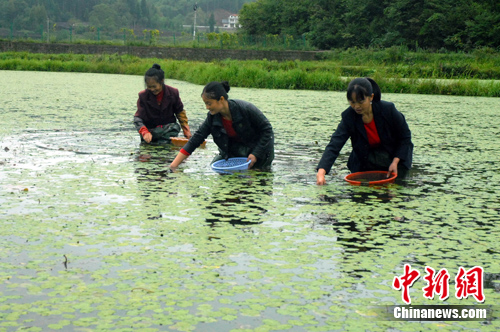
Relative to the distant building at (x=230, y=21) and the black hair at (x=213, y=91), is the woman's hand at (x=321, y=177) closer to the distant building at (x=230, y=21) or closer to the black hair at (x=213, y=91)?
the black hair at (x=213, y=91)

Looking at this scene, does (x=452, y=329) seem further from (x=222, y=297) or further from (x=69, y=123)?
(x=69, y=123)

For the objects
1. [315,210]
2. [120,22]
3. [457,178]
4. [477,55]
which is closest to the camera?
[315,210]

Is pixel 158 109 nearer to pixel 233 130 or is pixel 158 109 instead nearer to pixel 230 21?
pixel 233 130

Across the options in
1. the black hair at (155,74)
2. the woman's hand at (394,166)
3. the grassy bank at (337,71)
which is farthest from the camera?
the grassy bank at (337,71)

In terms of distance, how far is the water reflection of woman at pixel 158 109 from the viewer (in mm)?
5742

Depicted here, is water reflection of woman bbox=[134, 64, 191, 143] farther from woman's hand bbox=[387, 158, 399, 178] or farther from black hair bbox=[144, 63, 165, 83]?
woman's hand bbox=[387, 158, 399, 178]

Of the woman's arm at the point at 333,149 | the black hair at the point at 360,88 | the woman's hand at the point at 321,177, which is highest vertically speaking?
the black hair at the point at 360,88

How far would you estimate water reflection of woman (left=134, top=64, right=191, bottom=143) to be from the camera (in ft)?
18.8

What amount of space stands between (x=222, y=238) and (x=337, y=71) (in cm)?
1335

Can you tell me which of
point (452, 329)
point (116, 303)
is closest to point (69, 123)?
point (116, 303)

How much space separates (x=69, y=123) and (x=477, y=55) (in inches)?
727

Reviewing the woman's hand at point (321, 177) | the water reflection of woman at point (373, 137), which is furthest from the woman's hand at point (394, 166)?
the woman's hand at point (321, 177)

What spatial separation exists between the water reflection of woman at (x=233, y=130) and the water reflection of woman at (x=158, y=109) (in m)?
1.09

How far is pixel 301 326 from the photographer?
2.09m
